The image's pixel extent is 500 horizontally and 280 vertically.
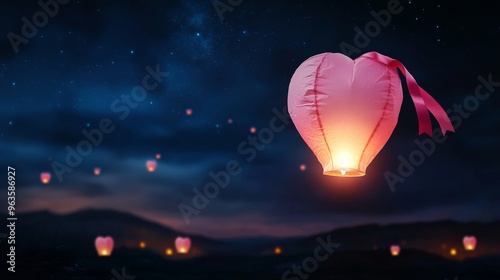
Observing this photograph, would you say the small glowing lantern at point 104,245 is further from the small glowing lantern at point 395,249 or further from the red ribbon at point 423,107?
the red ribbon at point 423,107

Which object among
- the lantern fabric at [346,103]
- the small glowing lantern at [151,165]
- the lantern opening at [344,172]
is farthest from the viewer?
the small glowing lantern at [151,165]

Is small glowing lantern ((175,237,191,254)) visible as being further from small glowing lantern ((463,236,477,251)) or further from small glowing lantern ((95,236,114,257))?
small glowing lantern ((463,236,477,251))

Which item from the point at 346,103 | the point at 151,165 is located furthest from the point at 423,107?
the point at 151,165

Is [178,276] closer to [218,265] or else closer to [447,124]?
[218,265]

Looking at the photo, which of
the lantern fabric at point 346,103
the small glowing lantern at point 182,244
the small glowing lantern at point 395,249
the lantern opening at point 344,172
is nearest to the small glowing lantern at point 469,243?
the small glowing lantern at point 395,249

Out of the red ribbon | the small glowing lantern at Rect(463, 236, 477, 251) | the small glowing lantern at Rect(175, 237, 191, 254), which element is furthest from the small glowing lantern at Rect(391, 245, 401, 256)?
the red ribbon

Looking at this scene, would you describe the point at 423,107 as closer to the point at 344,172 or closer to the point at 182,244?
the point at 344,172

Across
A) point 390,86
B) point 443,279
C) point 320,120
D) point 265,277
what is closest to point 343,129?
point 320,120
